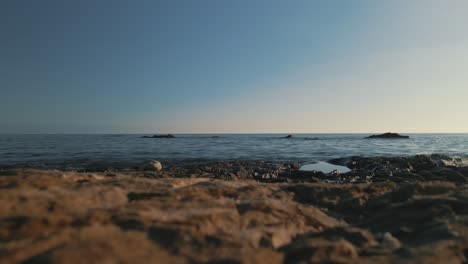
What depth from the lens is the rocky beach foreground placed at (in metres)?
2.08

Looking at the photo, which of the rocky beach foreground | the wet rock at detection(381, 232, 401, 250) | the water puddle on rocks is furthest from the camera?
the water puddle on rocks

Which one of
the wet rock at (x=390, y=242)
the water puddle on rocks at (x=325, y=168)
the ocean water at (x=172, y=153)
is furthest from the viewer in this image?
the ocean water at (x=172, y=153)

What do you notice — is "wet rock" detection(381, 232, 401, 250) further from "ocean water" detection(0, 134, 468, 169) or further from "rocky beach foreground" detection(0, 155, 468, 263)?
"ocean water" detection(0, 134, 468, 169)

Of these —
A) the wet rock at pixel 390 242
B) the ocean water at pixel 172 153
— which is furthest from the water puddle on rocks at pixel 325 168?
the wet rock at pixel 390 242

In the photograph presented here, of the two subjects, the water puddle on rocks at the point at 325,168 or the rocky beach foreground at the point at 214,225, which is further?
the water puddle on rocks at the point at 325,168

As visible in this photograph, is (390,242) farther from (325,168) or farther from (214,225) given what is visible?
(325,168)

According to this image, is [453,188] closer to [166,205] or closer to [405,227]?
[405,227]

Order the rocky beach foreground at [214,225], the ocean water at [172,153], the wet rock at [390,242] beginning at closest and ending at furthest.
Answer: the rocky beach foreground at [214,225]
the wet rock at [390,242]
the ocean water at [172,153]

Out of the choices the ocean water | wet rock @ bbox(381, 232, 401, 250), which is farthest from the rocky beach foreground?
the ocean water

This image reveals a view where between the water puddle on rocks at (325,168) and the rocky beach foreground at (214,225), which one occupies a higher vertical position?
the rocky beach foreground at (214,225)

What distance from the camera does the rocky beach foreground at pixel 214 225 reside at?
6.82 ft

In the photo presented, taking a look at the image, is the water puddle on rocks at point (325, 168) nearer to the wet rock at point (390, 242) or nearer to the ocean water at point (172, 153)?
the ocean water at point (172, 153)

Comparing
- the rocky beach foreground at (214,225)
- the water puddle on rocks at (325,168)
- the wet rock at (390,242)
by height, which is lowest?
the water puddle on rocks at (325,168)

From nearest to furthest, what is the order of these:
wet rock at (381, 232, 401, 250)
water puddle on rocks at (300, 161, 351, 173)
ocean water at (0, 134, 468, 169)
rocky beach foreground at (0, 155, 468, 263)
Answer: rocky beach foreground at (0, 155, 468, 263)
wet rock at (381, 232, 401, 250)
water puddle on rocks at (300, 161, 351, 173)
ocean water at (0, 134, 468, 169)
